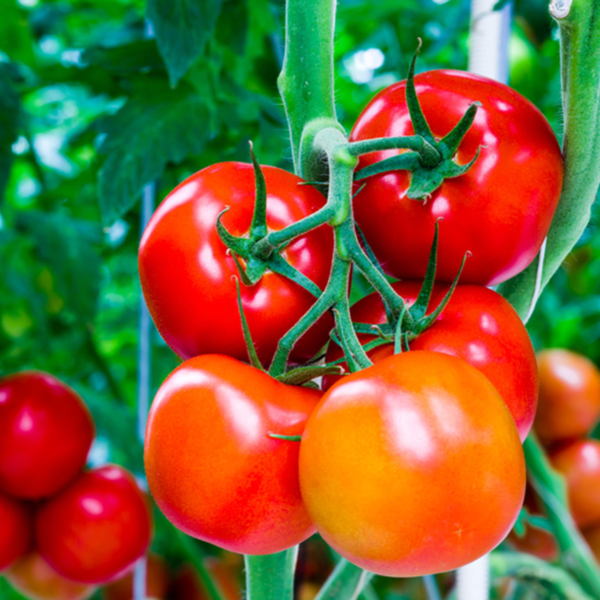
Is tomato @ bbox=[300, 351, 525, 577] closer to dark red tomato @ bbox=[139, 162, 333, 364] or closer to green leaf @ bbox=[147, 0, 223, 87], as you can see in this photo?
dark red tomato @ bbox=[139, 162, 333, 364]

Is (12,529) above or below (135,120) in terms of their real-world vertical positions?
below

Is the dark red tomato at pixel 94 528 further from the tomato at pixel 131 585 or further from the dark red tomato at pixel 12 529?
the tomato at pixel 131 585

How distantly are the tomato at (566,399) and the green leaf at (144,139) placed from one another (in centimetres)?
54

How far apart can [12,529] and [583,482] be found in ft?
2.00

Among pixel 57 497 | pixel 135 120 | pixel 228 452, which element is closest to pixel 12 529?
pixel 57 497

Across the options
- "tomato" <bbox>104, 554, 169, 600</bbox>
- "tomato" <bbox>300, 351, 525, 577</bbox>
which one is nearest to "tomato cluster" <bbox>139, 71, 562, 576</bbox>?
"tomato" <bbox>300, 351, 525, 577</bbox>

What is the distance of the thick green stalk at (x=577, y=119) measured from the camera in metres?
0.24

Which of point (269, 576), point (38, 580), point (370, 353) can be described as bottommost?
point (38, 580)

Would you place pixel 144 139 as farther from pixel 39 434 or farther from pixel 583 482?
A: pixel 583 482

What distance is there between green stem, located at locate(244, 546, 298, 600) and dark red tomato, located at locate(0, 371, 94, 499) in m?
0.43

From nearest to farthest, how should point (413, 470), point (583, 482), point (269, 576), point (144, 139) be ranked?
point (413, 470)
point (269, 576)
point (144, 139)
point (583, 482)

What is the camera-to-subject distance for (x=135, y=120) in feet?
1.67

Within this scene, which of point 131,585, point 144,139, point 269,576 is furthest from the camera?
point 131,585

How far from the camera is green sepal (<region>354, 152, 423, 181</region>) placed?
0.80 ft
